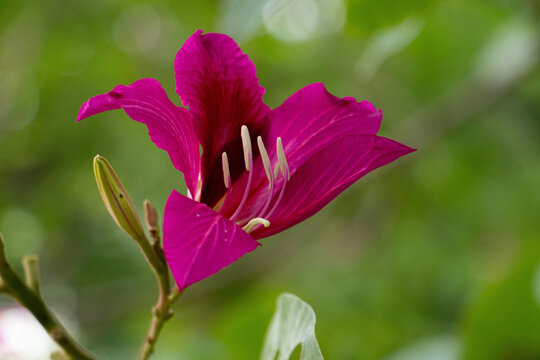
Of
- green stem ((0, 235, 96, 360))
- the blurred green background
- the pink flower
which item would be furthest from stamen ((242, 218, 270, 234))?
the blurred green background

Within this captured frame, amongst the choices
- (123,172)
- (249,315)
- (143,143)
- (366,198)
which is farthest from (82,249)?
(249,315)

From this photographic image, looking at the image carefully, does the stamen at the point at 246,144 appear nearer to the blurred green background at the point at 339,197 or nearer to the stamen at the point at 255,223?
the stamen at the point at 255,223

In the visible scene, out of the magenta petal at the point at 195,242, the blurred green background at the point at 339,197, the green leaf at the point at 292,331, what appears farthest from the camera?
the blurred green background at the point at 339,197

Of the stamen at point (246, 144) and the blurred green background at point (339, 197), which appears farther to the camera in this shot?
the blurred green background at point (339, 197)

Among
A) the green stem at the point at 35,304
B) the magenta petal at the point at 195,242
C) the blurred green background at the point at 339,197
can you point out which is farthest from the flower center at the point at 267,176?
the blurred green background at the point at 339,197

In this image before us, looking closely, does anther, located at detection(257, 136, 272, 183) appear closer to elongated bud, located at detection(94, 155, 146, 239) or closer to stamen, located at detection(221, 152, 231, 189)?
stamen, located at detection(221, 152, 231, 189)

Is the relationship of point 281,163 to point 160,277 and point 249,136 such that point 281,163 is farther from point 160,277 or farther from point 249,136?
point 160,277

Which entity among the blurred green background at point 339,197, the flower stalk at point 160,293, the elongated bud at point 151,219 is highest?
the elongated bud at point 151,219
